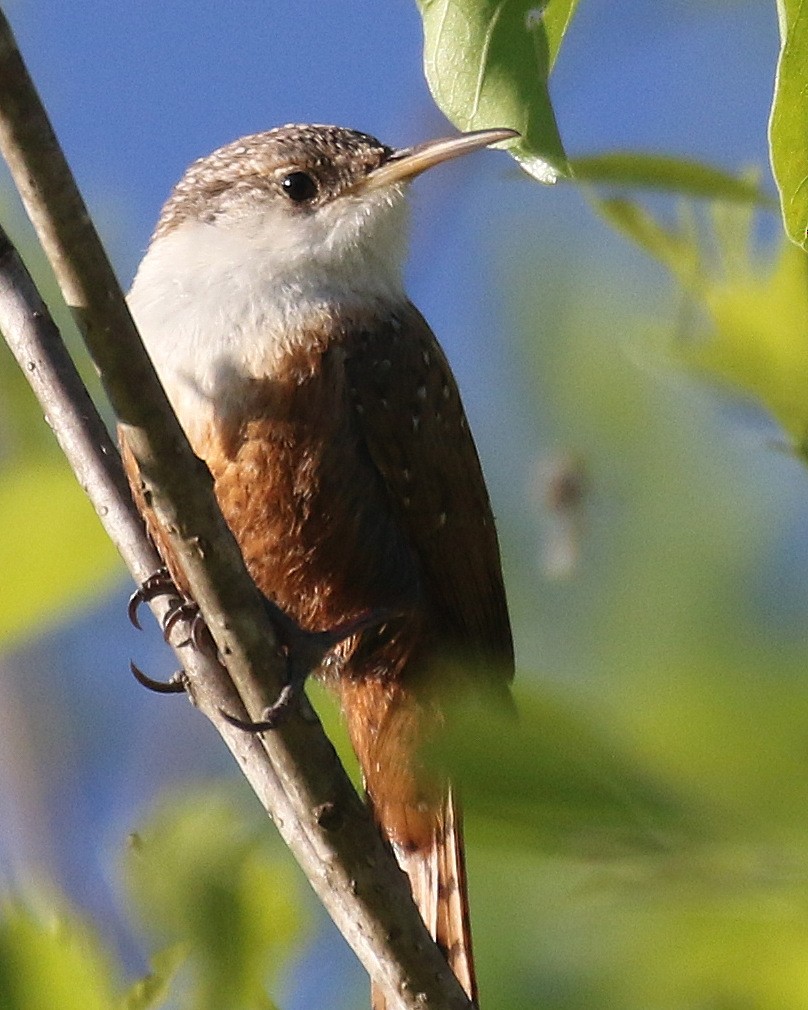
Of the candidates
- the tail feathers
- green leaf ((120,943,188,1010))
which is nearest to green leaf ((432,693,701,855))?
green leaf ((120,943,188,1010))

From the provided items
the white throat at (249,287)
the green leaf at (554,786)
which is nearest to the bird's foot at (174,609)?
the white throat at (249,287)

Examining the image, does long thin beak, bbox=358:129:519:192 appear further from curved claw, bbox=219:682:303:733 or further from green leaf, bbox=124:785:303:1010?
green leaf, bbox=124:785:303:1010

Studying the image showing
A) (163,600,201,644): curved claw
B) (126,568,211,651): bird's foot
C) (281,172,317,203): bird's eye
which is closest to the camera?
(126,568,211,651): bird's foot

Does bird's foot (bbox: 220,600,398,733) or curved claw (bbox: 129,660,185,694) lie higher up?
curved claw (bbox: 129,660,185,694)

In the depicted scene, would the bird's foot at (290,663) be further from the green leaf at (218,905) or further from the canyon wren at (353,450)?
the canyon wren at (353,450)

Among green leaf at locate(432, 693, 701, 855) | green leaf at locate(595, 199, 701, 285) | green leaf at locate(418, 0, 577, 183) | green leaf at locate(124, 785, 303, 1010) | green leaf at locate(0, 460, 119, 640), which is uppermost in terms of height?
green leaf at locate(595, 199, 701, 285)

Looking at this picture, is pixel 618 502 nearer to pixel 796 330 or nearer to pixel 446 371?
pixel 796 330

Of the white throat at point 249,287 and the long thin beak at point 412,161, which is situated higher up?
the long thin beak at point 412,161

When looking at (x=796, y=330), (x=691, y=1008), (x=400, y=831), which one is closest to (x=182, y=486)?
(x=796, y=330)
